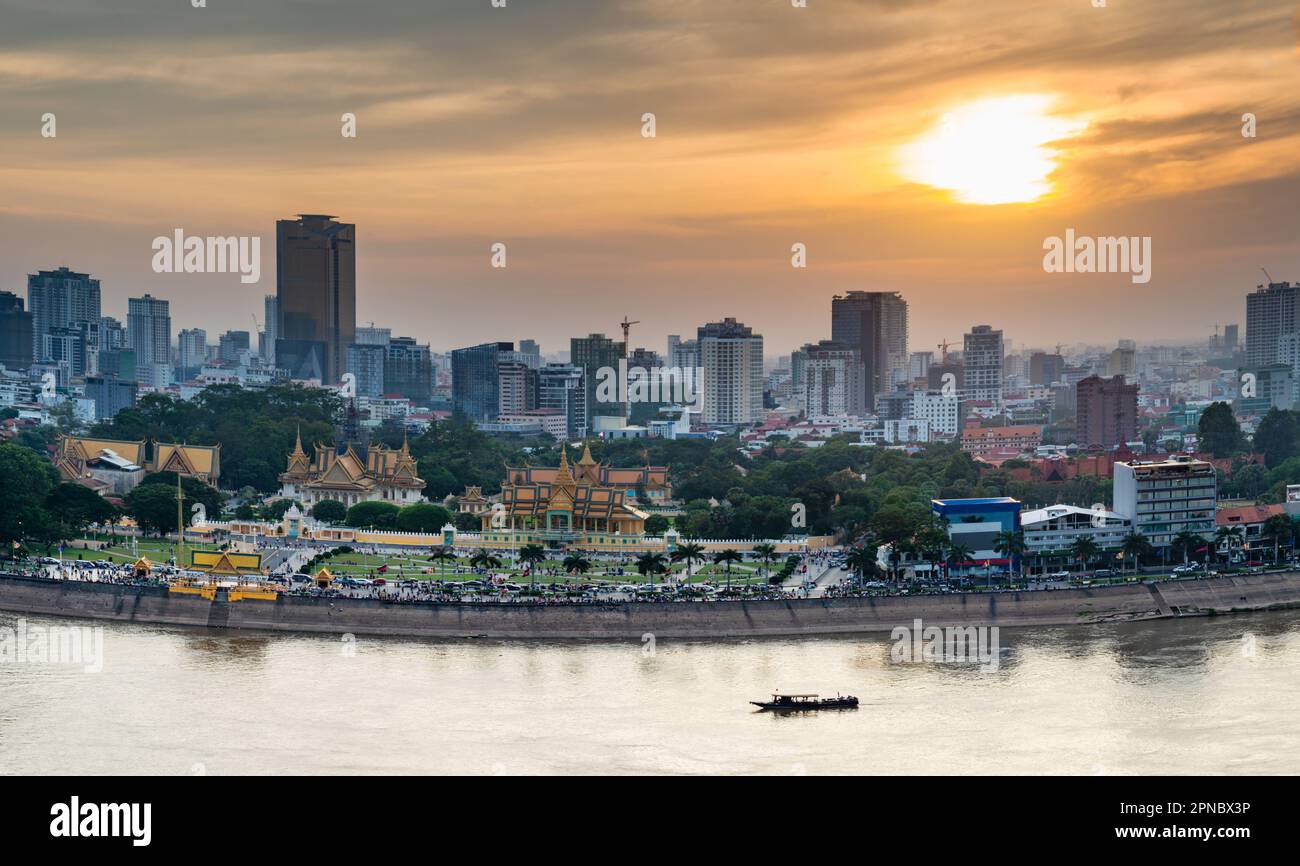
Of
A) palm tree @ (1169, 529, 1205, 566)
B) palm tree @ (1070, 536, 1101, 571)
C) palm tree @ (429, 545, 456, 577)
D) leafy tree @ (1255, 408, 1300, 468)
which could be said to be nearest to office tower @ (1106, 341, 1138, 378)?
leafy tree @ (1255, 408, 1300, 468)

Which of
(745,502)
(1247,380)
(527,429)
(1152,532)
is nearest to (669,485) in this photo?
(745,502)

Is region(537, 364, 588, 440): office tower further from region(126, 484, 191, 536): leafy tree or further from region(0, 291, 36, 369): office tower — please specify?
region(126, 484, 191, 536): leafy tree

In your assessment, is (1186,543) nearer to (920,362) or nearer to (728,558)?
(728,558)

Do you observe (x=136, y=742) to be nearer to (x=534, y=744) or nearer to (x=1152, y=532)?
(x=534, y=744)

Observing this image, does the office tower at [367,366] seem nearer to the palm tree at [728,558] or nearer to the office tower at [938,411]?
the office tower at [938,411]

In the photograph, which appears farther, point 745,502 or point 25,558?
point 745,502

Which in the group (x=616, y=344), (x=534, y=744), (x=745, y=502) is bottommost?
(x=534, y=744)

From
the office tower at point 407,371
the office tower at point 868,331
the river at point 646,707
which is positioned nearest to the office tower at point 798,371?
the office tower at point 868,331

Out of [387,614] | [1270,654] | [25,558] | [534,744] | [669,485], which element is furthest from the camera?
[669,485]
